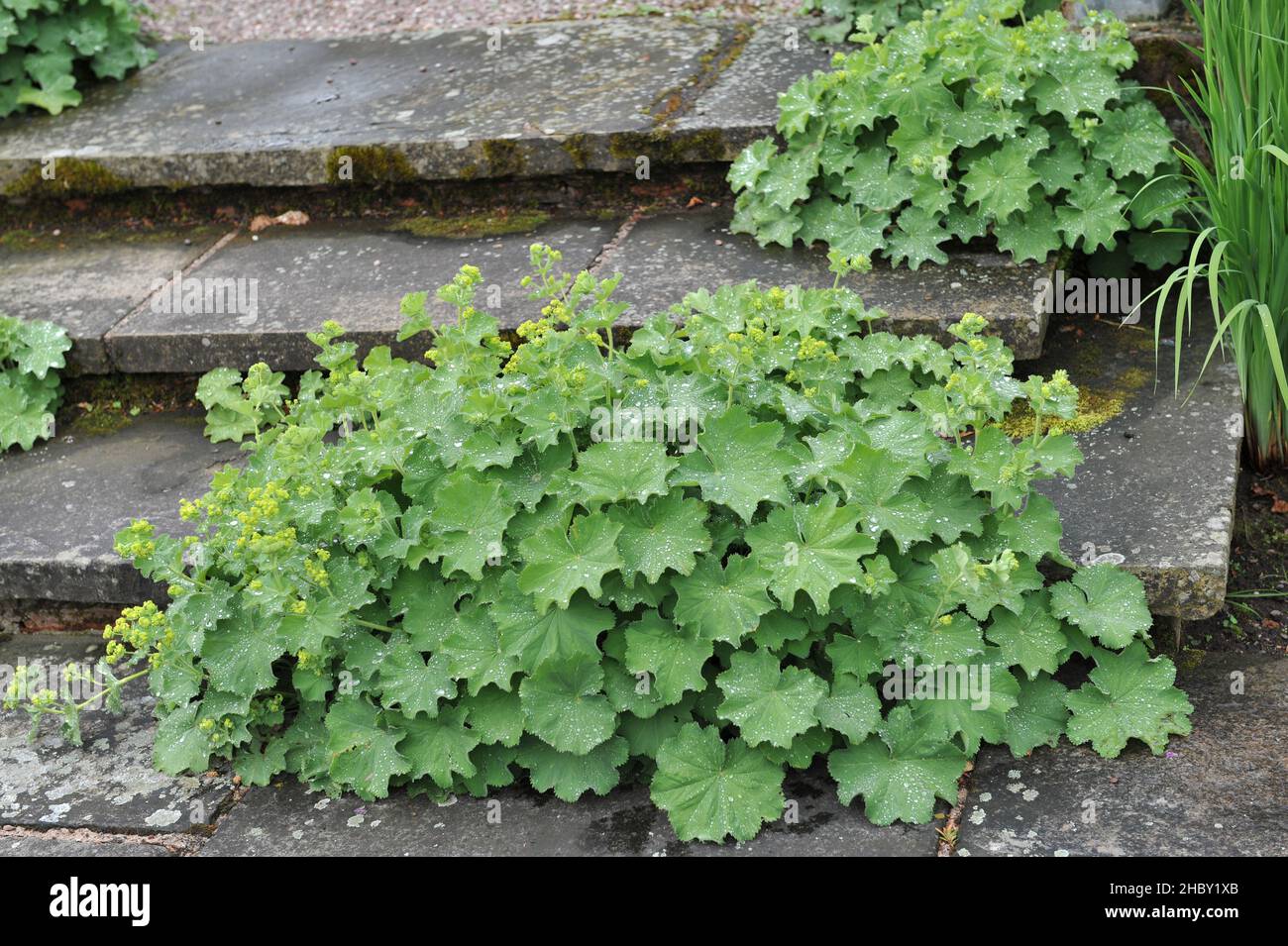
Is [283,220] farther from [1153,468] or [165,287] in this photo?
[1153,468]

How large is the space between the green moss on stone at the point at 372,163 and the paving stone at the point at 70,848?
2.14 meters

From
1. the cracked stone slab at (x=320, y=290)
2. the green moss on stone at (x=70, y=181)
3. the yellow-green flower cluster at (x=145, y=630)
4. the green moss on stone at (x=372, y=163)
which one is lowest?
the yellow-green flower cluster at (x=145, y=630)

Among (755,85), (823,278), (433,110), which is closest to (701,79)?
(755,85)

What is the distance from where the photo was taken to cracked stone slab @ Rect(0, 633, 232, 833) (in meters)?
2.58

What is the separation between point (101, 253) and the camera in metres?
4.06

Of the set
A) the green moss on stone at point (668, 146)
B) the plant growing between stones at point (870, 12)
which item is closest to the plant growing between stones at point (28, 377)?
the green moss on stone at point (668, 146)

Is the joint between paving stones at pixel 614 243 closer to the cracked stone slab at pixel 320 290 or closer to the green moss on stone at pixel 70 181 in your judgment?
the cracked stone slab at pixel 320 290

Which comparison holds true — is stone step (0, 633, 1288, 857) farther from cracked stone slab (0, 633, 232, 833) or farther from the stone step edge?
the stone step edge

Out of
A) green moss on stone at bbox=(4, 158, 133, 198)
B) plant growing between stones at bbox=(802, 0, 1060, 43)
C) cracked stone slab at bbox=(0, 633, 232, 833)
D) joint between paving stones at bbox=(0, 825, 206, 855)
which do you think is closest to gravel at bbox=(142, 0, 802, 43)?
plant growing between stones at bbox=(802, 0, 1060, 43)

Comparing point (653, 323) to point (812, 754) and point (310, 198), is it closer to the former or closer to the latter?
point (812, 754)

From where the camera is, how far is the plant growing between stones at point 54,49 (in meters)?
4.47

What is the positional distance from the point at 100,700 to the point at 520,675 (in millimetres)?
1076

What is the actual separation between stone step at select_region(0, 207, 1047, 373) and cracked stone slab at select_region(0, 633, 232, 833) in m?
0.99

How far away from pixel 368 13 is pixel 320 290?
204 centimetres
